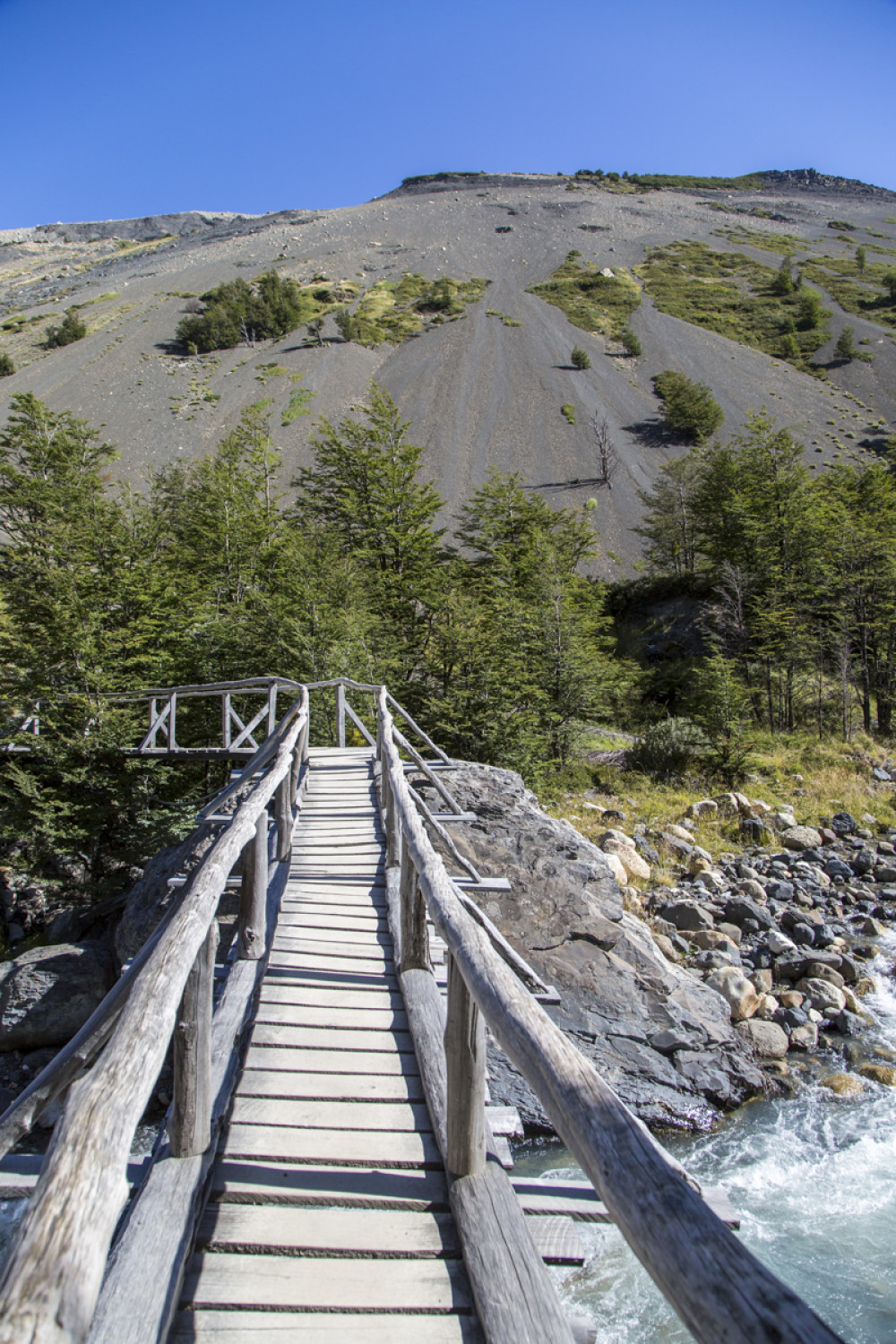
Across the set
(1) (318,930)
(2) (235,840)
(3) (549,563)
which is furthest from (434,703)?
(2) (235,840)

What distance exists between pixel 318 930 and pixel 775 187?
207852mm

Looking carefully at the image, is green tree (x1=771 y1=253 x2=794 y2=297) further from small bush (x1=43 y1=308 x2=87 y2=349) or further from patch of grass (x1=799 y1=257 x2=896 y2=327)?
small bush (x1=43 y1=308 x2=87 y2=349)

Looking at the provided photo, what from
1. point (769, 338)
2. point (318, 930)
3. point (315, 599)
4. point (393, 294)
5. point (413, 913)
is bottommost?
point (318, 930)

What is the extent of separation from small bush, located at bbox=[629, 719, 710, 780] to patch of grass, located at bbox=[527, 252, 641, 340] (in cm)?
7010

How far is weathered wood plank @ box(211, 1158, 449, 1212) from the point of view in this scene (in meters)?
2.33

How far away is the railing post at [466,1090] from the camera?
2.27 metres

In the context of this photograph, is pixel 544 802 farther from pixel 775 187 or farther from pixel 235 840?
pixel 775 187

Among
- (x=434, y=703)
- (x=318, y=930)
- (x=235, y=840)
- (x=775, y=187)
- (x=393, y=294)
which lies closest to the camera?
(x=235, y=840)

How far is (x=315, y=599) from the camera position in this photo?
672 inches

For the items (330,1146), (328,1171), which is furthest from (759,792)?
(328,1171)

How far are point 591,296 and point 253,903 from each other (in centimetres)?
9719

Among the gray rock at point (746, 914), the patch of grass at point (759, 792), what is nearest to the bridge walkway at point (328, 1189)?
the gray rock at point (746, 914)

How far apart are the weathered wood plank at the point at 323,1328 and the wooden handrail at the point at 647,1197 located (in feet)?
2.63

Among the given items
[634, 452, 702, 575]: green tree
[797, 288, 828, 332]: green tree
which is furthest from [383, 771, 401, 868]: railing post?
[797, 288, 828, 332]: green tree
